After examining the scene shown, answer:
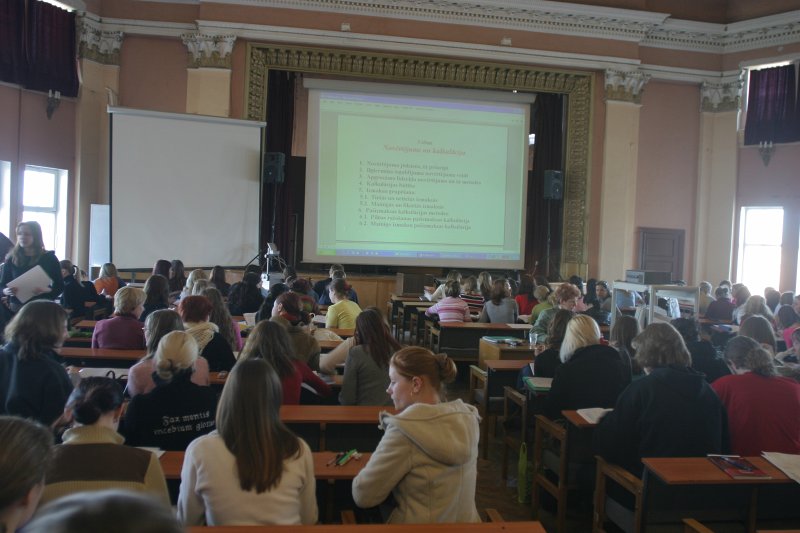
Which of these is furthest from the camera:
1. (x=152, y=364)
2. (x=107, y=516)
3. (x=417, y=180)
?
(x=417, y=180)

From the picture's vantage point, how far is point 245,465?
176cm

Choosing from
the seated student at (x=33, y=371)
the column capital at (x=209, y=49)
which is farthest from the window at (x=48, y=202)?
the seated student at (x=33, y=371)

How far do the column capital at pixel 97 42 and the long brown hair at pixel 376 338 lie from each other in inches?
327

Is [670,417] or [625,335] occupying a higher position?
[625,335]

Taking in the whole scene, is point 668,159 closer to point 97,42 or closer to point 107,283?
point 107,283

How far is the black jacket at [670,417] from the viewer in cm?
264

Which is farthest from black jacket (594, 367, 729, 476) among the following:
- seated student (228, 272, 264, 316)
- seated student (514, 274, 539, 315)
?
seated student (514, 274, 539, 315)

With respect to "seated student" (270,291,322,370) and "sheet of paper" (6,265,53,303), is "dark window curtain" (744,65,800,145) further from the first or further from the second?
"sheet of paper" (6,265,53,303)

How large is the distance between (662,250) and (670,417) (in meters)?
9.60

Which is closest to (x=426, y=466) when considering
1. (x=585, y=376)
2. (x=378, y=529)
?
(x=378, y=529)

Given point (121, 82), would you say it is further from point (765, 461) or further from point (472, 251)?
point (765, 461)

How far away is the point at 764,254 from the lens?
36.1 ft

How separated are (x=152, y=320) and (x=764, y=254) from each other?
431 inches

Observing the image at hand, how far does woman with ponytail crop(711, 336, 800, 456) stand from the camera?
2.77m
